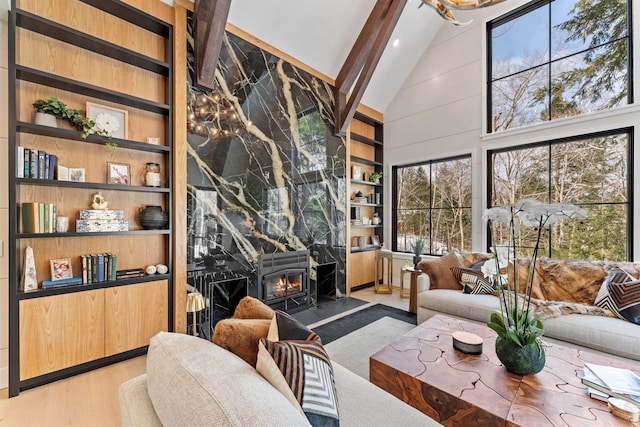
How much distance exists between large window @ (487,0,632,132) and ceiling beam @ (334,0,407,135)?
1775 millimetres

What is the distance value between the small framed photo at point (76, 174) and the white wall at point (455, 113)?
4.56 metres

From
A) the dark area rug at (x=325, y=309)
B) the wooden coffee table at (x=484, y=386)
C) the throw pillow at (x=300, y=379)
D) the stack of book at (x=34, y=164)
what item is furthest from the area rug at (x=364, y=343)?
the stack of book at (x=34, y=164)

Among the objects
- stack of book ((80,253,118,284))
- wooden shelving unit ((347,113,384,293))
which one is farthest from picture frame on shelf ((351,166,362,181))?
stack of book ((80,253,118,284))

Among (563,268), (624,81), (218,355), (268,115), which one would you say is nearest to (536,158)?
(624,81)

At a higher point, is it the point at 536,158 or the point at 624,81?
the point at 624,81

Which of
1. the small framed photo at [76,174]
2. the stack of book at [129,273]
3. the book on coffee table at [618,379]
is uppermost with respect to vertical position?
the small framed photo at [76,174]

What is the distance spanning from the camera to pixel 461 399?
4.27ft

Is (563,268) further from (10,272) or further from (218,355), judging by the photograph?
(10,272)

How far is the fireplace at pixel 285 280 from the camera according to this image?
11.2 feet

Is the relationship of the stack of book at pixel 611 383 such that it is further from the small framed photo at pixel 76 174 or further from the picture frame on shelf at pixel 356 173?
the picture frame on shelf at pixel 356 173

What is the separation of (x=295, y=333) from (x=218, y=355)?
346 millimetres

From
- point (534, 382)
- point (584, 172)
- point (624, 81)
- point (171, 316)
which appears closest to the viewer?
point (534, 382)

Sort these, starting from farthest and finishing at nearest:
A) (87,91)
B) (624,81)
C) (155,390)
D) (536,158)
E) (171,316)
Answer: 1. (536,158)
2. (624,81)
3. (171,316)
4. (87,91)
5. (155,390)

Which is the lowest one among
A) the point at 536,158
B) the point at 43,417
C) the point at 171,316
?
the point at 43,417
